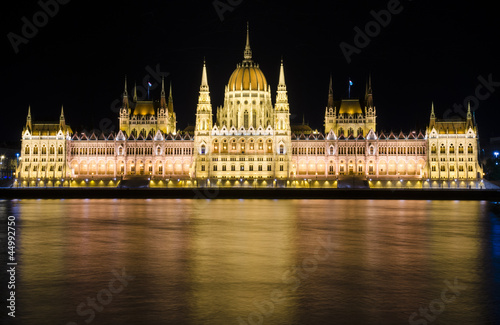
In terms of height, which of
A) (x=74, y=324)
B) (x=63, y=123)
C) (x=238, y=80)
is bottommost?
(x=74, y=324)

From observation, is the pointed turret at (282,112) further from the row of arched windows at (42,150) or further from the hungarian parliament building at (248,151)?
the row of arched windows at (42,150)

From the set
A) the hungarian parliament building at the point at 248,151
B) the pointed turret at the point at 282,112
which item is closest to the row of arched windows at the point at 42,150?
the hungarian parliament building at the point at 248,151

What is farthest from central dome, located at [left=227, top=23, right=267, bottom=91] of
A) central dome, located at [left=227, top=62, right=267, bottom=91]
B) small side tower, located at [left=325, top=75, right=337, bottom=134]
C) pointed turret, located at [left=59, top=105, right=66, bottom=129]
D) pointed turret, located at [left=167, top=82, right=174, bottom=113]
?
pointed turret, located at [left=59, top=105, right=66, bottom=129]

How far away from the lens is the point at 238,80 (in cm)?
12850

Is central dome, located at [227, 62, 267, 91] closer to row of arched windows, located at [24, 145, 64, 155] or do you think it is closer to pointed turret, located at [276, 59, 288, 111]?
pointed turret, located at [276, 59, 288, 111]

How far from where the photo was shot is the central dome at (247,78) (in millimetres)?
127938

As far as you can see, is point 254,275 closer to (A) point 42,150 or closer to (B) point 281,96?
(B) point 281,96

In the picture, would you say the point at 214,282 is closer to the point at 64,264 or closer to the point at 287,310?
the point at 287,310

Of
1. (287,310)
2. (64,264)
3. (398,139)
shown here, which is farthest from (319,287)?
(398,139)

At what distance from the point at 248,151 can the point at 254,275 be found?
97.5m

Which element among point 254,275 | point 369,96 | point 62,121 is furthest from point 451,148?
point 254,275

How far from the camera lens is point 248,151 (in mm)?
118000

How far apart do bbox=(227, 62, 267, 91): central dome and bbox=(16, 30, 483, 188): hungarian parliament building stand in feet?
0.83

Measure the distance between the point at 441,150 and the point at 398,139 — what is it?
343 inches
